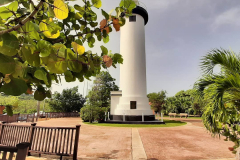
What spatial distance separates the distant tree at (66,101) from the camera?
92.6 ft

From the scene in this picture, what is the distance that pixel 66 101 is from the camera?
29562 mm

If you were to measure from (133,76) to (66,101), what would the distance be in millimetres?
18589

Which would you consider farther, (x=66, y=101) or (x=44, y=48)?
(x=66, y=101)

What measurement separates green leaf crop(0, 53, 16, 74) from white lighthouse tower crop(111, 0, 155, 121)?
15.7 meters

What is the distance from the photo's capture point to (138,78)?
17.7 metres

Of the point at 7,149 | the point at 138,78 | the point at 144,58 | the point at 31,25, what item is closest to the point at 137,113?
the point at 138,78

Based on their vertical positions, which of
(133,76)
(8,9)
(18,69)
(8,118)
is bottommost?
(8,118)

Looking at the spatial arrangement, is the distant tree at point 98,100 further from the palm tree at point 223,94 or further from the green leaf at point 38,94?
the green leaf at point 38,94

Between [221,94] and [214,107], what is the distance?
0.39 metres

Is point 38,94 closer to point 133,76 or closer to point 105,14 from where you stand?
point 105,14

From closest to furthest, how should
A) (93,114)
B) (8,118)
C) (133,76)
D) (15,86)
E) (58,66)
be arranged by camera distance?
(58,66) → (15,86) → (8,118) → (93,114) → (133,76)

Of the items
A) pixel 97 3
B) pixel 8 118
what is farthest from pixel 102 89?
pixel 97 3

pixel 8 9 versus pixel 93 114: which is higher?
pixel 8 9

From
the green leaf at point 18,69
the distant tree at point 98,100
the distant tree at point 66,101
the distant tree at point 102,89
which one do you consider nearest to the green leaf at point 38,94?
the green leaf at point 18,69
